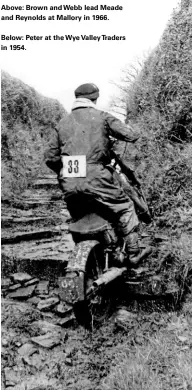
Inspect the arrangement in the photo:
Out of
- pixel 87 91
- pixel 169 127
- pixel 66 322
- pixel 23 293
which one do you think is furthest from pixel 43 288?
pixel 169 127

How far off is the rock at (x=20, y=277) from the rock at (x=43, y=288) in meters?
0.18

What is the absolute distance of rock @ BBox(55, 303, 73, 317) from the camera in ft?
14.3

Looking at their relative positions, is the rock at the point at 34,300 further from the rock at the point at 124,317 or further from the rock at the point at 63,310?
the rock at the point at 124,317

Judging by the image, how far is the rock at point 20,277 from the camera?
510 centimetres

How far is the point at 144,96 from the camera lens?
328 inches

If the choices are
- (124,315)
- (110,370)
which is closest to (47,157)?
(124,315)

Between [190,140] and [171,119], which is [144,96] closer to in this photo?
[171,119]

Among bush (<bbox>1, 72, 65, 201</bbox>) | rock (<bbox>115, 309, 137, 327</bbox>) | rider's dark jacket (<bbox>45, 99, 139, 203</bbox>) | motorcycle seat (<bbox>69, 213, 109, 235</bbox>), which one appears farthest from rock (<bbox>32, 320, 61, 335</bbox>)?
bush (<bbox>1, 72, 65, 201</bbox>)

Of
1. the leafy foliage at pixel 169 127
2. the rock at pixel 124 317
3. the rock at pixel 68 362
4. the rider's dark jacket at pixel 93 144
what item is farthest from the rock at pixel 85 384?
the leafy foliage at pixel 169 127

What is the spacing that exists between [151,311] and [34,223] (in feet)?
10.8

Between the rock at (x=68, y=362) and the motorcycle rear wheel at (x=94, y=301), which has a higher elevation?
the motorcycle rear wheel at (x=94, y=301)

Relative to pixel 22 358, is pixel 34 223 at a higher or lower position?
higher

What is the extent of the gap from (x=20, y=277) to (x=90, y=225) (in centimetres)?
159

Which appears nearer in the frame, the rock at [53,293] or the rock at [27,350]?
the rock at [27,350]
